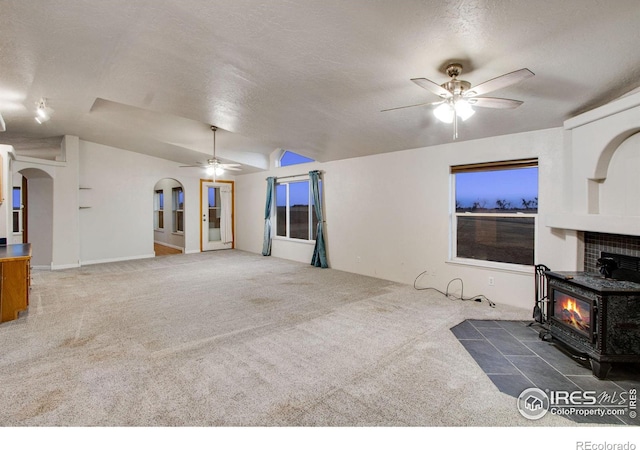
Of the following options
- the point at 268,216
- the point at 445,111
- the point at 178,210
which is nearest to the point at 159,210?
the point at 178,210

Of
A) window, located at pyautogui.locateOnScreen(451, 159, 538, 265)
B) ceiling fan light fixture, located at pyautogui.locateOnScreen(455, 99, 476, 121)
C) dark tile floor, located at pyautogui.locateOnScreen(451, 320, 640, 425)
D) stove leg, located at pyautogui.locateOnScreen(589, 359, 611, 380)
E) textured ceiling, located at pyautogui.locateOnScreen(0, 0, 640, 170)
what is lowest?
dark tile floor, located at pyautogui.locateOnScreen(451, 320, 640, 425)

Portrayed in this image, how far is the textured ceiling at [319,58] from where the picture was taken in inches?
89.5

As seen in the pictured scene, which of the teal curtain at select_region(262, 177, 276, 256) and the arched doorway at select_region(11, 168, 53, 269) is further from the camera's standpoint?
the teal curtain at select_region(262, 177, 276, 256)

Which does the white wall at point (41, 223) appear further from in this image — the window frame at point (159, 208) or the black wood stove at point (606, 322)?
the black wood stove at point (606, 322)

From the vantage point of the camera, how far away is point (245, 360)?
2695 mm

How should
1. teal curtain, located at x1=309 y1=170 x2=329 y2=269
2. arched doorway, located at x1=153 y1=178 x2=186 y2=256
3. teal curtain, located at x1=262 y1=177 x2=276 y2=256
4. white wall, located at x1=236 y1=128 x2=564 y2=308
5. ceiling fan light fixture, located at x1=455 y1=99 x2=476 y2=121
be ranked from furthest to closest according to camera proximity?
arched doorway, located at x1=153 y1=178 x2=186 y2=256 → teal curtain, located at x1=262 y1=177 x2=276 y2=256 → teal curtain, located at x1=309 y1=170 x2=329 y2=269 → white wall, located at x1=236 y1=128 x2=564 y2=308 → ceiling fan light fixture, located at x1=455 y1=99 x2=476 y2=121

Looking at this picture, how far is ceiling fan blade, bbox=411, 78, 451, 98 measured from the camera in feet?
7.78

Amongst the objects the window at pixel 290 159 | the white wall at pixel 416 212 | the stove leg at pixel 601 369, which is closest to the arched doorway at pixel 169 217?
the window at pixel 290 159

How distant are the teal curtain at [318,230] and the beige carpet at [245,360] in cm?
181

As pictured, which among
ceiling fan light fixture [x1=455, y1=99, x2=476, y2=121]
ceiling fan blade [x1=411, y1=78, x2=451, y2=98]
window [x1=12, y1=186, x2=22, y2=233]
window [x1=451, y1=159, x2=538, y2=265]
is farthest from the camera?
window [x1=12, y1=186, x2=22, y2=233]

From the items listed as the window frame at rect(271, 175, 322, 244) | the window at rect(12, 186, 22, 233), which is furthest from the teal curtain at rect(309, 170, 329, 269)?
the window at rect(12, 186, 22, 233)

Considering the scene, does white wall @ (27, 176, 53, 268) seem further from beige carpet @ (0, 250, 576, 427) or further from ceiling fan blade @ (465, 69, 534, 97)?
ceiling fan blade @ (465, 69, 534, 97)

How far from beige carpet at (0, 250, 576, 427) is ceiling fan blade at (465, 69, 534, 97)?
224 cm
